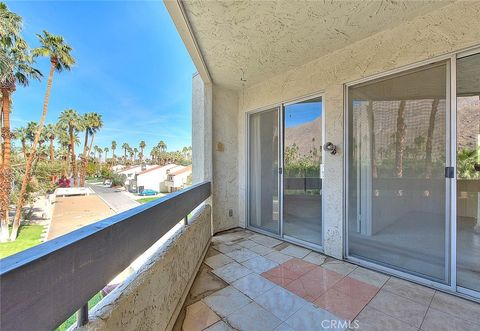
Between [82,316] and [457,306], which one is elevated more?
[82,316]

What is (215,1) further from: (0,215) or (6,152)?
(0,215)

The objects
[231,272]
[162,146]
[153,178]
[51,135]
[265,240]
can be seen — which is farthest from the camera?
[162,146]

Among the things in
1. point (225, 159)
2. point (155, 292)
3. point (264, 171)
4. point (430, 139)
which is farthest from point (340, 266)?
point (225, 159)

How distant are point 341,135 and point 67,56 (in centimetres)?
982

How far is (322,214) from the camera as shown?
9.05 ft

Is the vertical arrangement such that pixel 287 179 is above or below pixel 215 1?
below

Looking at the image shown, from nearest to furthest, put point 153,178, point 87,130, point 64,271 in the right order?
point 64,271 → point 87,130 → point 153,178

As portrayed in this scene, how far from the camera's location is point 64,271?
61 centimetres

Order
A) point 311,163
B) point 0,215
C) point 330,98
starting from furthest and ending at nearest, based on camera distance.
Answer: point 0,215
point 311,163
point 330,98

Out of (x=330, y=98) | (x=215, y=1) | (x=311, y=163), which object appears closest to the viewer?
(x=215, y=1)

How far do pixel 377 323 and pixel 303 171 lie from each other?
190 cm

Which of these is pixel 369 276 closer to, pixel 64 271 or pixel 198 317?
pixel 198 317

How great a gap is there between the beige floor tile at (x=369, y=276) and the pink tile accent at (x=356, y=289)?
3.1 inches

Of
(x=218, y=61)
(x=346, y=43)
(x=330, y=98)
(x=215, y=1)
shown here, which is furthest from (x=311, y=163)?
(x=215, y=1)
